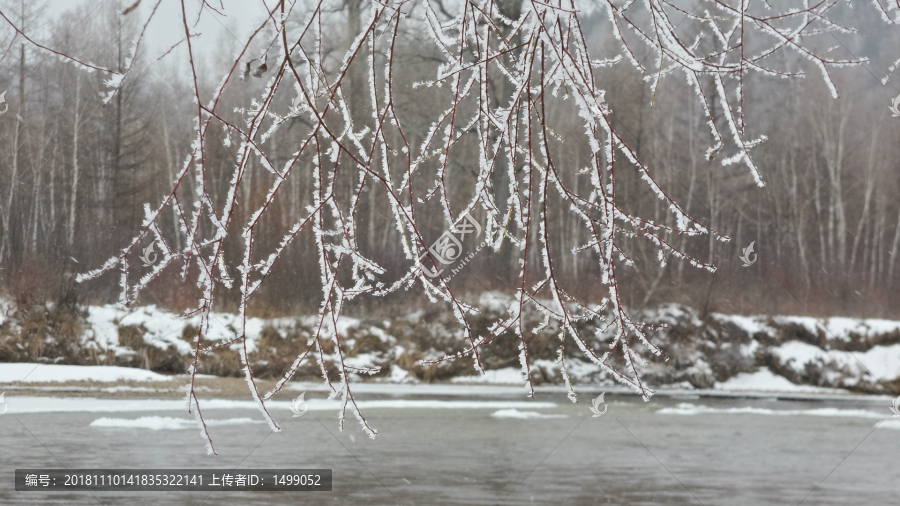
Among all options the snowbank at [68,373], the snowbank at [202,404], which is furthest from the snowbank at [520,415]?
the snowbank at [68,373]

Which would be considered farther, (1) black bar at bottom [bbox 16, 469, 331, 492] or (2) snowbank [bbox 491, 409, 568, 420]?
(2) snowbank [bbox 491, 409, 568, 420]

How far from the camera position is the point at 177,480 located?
3.46 meters

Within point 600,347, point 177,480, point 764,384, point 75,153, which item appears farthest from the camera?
point 75,153

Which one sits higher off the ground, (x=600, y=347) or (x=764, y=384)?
(x=600, y=347)

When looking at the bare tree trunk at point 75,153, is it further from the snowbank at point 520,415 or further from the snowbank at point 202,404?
the snowbank at point 520,415

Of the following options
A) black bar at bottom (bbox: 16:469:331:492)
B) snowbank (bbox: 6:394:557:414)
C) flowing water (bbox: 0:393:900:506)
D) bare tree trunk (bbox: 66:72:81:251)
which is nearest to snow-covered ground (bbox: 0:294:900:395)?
snowbank (bbox: 6:394:557:414)

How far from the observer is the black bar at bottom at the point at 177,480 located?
329cm

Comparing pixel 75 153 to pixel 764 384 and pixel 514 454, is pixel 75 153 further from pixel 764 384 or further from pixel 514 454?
pixel 764 384

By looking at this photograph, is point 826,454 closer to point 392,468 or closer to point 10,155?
point 392,468

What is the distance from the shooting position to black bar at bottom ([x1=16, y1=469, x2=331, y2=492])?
329 cm

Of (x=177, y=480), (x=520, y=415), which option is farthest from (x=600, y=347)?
(x=177, y=480)

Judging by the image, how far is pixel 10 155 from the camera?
24.3 feet

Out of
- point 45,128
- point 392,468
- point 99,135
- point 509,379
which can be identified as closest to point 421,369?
point 509,379

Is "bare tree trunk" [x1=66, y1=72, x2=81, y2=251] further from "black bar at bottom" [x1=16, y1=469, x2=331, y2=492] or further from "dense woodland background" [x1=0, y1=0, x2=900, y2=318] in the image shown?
"black bar at bottom" [x1=16, y1=469, x2=331, y2=492]
